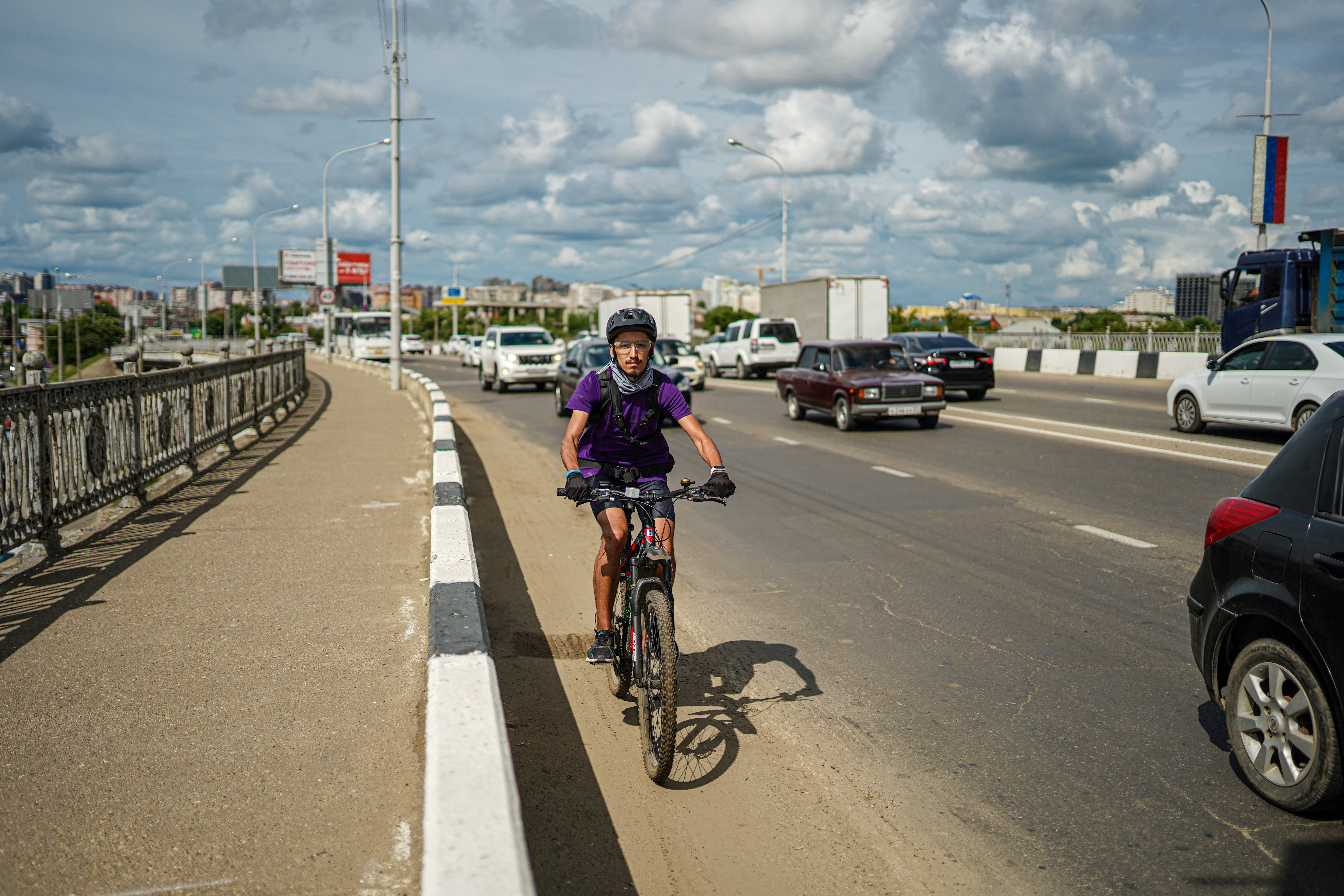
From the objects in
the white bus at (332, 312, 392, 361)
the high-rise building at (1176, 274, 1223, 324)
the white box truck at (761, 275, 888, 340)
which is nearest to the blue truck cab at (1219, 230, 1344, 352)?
the high-rise building at (1176, 274, 1223, 324)

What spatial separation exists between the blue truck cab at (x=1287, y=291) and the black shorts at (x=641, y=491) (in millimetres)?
15938

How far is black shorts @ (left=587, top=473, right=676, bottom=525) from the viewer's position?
15.3 feet

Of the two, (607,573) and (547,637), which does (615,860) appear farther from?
(547,637)

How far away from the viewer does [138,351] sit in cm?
1005

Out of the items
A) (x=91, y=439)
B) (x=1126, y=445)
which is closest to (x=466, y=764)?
(x=91, y=439)

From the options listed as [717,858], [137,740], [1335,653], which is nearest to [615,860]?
[717,858]

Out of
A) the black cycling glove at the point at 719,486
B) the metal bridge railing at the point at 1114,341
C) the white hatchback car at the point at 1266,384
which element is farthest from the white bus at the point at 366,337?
the black cycling glove at the point at 719,486

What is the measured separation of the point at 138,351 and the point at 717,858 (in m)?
8.62

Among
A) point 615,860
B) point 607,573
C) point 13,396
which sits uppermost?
point 13,396

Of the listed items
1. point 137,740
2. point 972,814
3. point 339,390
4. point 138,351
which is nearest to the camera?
point 972,814

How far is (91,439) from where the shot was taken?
8.38m

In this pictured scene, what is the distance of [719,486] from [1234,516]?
1.98 metres

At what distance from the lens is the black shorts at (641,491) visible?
15.3 ft

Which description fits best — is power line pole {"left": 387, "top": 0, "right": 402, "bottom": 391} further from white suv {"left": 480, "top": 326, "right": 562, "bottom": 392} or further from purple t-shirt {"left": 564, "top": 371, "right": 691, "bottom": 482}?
purple t-shirt {"left": 564, "top": 371, "right": 691, "bottom": 482}
